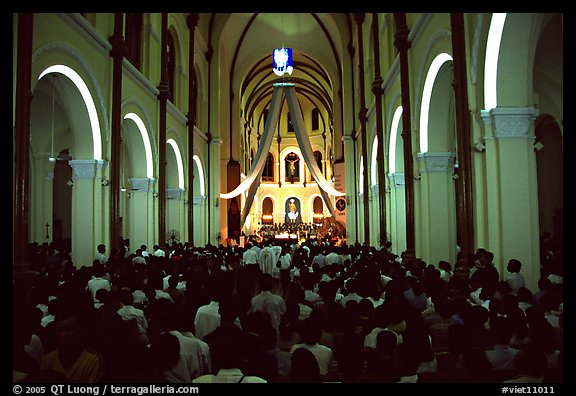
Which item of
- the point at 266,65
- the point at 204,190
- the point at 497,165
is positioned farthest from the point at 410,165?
the point at 266,65

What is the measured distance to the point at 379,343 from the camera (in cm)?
380

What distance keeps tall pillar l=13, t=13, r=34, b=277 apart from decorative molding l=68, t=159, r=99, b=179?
11.6ft

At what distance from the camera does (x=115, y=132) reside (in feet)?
37.5

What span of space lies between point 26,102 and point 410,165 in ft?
26.7

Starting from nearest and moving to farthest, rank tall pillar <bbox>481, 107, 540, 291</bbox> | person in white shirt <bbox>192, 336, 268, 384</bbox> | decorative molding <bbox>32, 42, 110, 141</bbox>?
person in white shirt <bbox>192, 336, 268, 384</bbox>
tall pillar <bbox>481, 107, 540, 291</bbox>
decorative molding <bbox>32, 42, 110, 141</bbox>

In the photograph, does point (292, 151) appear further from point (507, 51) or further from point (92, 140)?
point (507, 51)

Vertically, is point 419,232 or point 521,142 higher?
point 521,142

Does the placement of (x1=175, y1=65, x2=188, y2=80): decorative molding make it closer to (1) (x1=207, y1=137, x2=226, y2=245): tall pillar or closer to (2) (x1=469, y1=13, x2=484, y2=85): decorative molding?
(1) (x1=207, y1=137, x2=226, y2=245): tall pillar

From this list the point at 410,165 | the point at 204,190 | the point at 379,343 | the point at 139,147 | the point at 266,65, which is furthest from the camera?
the point at 266,65

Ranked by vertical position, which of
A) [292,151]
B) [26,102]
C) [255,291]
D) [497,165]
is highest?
[292,151]

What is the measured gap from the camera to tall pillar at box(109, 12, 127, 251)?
11.4 m

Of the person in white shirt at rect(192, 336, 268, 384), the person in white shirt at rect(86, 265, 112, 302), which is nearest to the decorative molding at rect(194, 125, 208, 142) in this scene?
the person in white shirt at rect(86, 265, 112, 302)

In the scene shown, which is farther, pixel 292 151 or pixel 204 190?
pixel 292 151

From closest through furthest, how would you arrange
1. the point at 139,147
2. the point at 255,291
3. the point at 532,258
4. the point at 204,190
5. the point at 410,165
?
the point at 532,258 → the point at 255,291 → the point at 410,165 → the point at 139,147 → the point at 204,190
